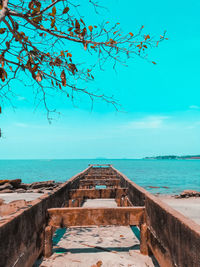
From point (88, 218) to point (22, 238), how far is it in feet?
4.33

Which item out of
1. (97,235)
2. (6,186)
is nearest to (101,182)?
(97,235)

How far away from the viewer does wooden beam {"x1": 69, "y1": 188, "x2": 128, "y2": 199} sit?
741 centimetres

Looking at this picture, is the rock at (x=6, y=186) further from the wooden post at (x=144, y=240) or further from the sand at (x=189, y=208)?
the wooden post at (x=144, y=240)

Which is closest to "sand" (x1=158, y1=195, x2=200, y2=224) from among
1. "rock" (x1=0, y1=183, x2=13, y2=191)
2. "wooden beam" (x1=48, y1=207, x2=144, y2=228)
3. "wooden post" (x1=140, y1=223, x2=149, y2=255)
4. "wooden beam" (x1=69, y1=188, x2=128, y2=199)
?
"wooden beam" (x1=69, y1=188, x2=128, y2=199)

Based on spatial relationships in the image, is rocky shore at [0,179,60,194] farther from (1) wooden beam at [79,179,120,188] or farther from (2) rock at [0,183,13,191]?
(1) wooden beam at [79,179,120,188]

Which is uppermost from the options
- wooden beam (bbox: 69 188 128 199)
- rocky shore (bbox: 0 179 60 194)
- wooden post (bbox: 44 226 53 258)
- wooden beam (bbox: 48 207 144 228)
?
wooden beam (bbox: 48 207 144 228)

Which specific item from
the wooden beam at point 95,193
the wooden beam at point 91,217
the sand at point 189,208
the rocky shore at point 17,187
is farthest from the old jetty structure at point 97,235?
the rocky shore at point 17,187

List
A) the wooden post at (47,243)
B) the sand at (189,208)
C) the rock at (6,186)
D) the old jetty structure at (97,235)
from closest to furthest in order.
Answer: the old jetty structure at (97,235) < the wooden post at (47,243) < the sand at (189,208) < the rock at (6,186)

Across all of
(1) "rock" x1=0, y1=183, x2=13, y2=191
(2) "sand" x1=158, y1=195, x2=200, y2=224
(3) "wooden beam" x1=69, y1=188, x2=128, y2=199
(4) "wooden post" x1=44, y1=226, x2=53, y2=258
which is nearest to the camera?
(4) "wooden post" x1=44, y1=226, x2=53, y2=258

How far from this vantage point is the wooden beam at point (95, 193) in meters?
7.41

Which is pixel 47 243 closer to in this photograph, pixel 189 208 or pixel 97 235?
pixel 97 235

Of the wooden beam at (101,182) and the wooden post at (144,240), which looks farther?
→ the wooden beam at (101,182)

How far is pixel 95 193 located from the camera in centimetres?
741

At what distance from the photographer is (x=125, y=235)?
5.49 metres
